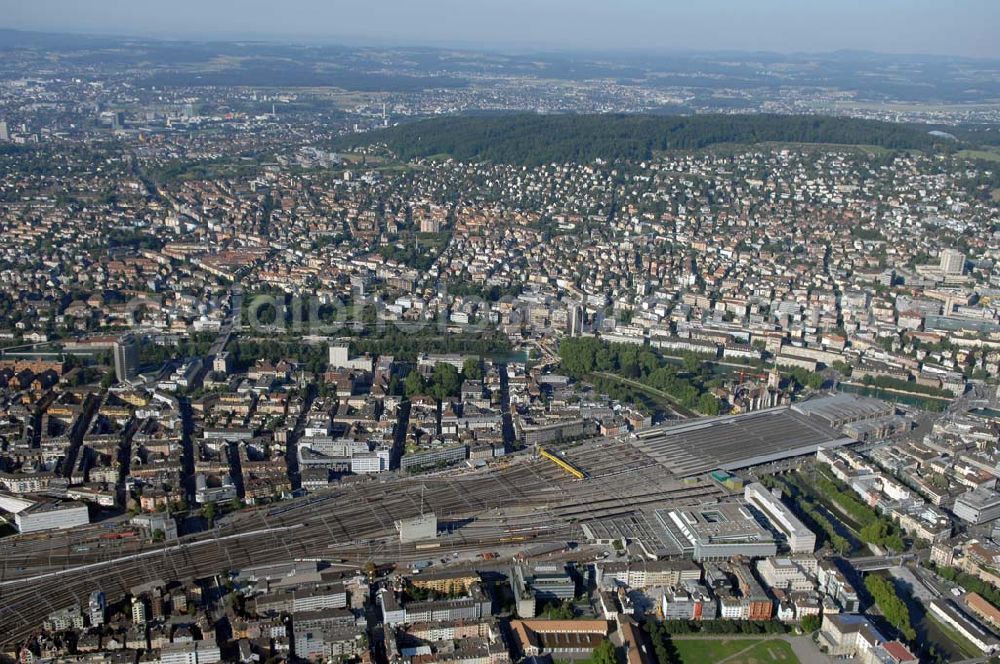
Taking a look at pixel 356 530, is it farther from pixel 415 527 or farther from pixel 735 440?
pixel 735 440

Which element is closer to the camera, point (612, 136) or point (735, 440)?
point (735, 440)

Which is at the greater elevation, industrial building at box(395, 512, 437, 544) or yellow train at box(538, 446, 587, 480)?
industrial building at box(395, 512, 437, 544)

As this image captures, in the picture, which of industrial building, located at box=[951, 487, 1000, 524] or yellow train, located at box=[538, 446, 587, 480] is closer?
industrial building, located at box=[951, 487, 1000, 524]

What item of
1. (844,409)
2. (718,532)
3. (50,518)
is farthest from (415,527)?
(844,409)

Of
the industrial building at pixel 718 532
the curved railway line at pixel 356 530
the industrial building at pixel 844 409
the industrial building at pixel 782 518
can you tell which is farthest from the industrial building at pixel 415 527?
the industrial building at pixel 844 409

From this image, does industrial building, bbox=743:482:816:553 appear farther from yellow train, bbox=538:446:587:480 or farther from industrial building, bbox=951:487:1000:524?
industrial building, bbox=951:487:1000:524

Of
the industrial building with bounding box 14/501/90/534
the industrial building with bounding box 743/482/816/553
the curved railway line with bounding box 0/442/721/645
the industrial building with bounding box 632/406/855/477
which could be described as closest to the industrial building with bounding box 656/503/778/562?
the industrial building with bounding box 743/482/816/553
